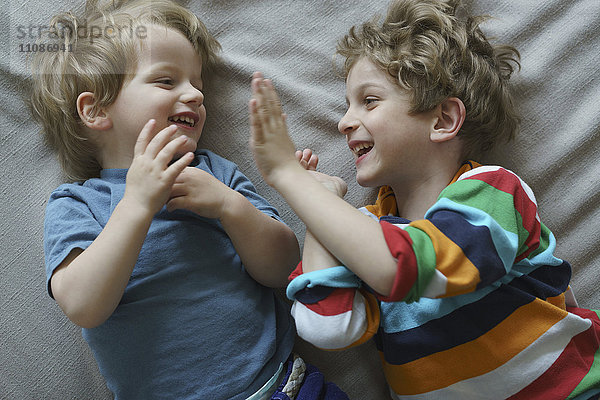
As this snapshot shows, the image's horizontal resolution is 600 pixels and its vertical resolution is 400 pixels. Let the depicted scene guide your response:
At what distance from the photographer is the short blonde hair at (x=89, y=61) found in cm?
115

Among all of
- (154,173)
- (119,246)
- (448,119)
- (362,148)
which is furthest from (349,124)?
(119,246)

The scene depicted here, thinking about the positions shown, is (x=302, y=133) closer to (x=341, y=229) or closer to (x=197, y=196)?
(x=197, y=196)

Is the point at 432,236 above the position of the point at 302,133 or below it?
above

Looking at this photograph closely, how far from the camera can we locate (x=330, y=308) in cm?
96

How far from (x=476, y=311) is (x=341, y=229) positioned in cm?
33

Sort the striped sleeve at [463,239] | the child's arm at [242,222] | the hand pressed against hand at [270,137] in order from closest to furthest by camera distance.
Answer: the striped sleeve at [463,239], the hand pressed against hand at [270,137], the child's arm at [242,222]

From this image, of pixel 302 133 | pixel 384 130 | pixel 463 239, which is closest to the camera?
pixel 463 239

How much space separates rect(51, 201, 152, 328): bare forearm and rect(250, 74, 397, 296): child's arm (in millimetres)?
253

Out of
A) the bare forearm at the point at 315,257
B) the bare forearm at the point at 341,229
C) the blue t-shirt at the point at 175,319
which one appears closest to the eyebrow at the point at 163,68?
the blue t-shirt at the point at 175,319

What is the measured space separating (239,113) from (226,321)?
20.8 inches

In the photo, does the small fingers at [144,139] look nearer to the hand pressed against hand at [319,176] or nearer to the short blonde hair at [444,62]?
the hand pressed against hand at [319,176]

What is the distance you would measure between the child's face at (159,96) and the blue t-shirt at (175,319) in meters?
0.13

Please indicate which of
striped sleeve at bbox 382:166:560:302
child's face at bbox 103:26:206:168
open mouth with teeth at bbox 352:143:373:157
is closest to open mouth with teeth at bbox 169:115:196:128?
child's face at bbox 103:26:206:168

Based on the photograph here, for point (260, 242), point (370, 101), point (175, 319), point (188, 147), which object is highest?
point (370, 101)
